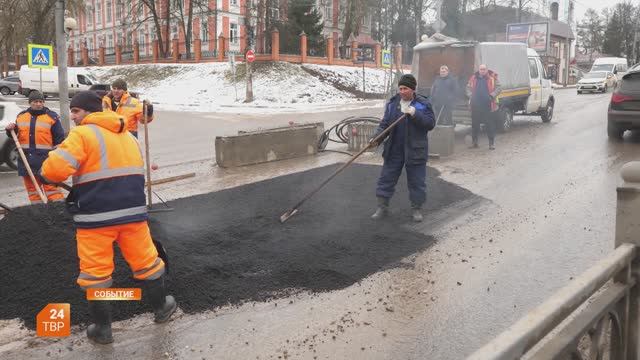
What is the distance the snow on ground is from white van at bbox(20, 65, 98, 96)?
13.2 ft

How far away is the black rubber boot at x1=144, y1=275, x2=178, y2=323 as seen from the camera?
4094mm

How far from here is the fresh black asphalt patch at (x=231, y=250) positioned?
4578mm

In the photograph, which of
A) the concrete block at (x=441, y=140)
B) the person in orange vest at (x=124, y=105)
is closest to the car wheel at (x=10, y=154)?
the person in orange vest at (x=124, y=105)

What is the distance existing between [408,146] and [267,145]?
203 inches

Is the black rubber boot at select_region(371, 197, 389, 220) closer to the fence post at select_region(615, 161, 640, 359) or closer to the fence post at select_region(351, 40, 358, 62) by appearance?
the fence post at select_region(615, 161, 640, 359)

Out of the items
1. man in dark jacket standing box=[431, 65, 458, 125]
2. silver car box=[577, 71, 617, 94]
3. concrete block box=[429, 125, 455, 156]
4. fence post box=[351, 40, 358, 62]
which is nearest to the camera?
concrete block box=[429, 125, 455, 156]

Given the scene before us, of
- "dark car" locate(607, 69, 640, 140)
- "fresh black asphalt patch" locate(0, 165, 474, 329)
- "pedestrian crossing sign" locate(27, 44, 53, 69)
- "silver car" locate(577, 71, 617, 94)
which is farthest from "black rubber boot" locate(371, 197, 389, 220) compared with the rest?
"silver car" locate(577, 71, 617, 94)

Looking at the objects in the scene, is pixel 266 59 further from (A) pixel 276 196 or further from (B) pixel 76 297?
(B) pixel 76 297

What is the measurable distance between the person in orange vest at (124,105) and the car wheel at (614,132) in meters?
9.45

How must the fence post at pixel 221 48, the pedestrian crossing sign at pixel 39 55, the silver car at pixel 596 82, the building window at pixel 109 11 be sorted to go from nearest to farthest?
the pedestrian crossing sign at pixel 39 55 → the silver car at pixel 596 82 → the fence post at pixel 221 48 → the building window at pixel 109 11

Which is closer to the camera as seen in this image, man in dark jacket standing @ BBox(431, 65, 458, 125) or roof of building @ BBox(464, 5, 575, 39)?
man in dark jacket standing @ BBox(431, 65, 458, 125)

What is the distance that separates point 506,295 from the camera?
4.62m

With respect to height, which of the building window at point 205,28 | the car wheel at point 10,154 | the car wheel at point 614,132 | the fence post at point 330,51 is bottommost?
the car wheel at point 10,154

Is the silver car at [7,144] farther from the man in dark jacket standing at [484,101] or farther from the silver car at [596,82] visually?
the silver car at [596,82]
